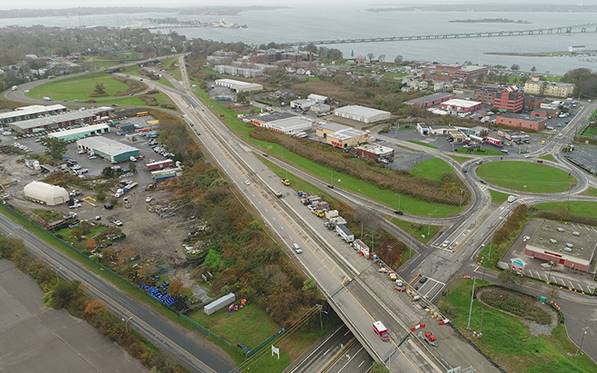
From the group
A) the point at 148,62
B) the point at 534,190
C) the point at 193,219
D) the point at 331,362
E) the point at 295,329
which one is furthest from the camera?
the point at 148,62

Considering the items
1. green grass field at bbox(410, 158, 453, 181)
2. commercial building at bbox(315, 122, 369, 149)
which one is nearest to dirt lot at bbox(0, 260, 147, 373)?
A: green grass field at bbox(410, 158, 453, 181)

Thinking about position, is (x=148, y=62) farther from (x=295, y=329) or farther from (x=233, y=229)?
(x=295, y=329)

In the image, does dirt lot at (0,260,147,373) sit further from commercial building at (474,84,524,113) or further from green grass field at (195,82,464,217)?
commercial building at (474,84,524,113)

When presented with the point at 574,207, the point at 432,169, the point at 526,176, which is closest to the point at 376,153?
the point at 432,169

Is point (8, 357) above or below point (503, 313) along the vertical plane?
below

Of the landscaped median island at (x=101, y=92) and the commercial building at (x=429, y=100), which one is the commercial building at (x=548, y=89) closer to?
the commercial building at (x=429, y=100)

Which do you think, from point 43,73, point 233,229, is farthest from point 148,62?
point 233,229

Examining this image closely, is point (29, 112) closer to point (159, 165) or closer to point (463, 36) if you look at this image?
point (159, 165)
